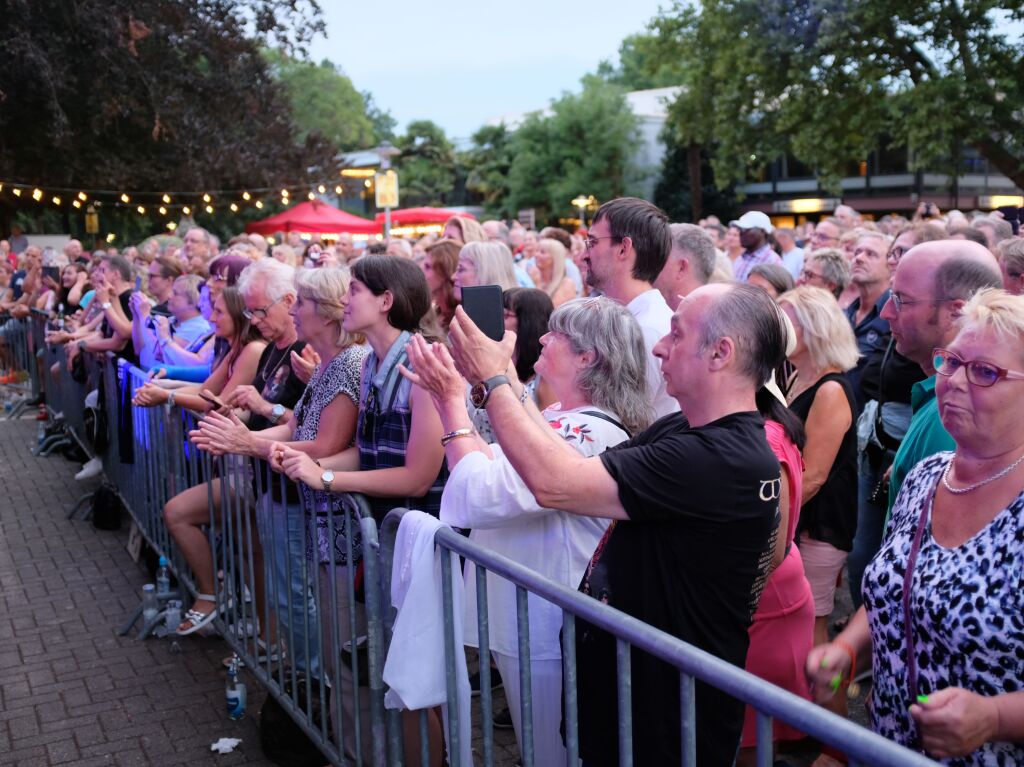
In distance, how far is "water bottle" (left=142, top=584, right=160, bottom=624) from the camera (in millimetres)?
5398

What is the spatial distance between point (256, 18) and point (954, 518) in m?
29.6

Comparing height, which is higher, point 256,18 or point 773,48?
point 256,18

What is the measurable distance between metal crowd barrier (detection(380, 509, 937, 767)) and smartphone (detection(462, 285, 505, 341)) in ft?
1.92

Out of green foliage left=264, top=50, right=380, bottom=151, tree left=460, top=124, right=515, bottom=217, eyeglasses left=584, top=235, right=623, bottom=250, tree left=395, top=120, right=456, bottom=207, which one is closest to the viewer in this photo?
eyeglasses left=584, top=235, right=623, bottom=250

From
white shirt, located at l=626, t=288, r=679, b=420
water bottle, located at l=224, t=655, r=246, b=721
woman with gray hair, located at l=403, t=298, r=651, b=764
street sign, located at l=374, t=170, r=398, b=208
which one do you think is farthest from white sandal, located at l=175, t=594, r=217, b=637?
street sign, located at l=374, t=170, r=398, b=208

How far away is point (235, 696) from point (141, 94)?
83.9 ft

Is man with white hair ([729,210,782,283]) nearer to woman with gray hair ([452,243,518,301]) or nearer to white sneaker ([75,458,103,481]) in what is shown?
woman with gray hair ([452,243,518,301])

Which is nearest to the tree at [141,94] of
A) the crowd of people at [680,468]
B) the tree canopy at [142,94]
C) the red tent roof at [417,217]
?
the tree canopy at [142,94]

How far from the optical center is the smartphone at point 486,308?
2756mm

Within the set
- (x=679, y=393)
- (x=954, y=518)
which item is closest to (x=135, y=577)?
(x=679, y=393)

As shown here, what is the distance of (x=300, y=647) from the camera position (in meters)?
3.84

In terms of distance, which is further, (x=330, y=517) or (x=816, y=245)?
(x=816, y=245)

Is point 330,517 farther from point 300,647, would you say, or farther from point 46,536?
point 46,536

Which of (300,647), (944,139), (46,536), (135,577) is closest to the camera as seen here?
Result: (300,647)
